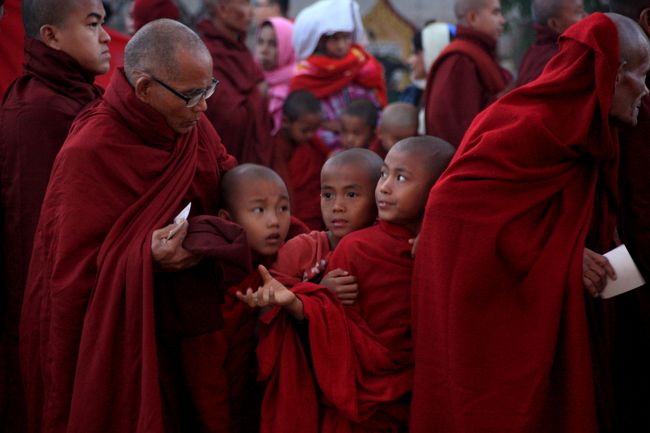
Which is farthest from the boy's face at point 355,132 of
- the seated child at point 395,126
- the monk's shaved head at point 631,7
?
the monk's shaved head at point 631,7

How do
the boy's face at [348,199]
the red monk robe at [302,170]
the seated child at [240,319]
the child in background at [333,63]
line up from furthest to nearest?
the child in background at [333,63], the red monk robe at [302,170], the boy's face at [348,199], the seated child at [240,319]

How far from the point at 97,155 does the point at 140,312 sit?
0.55m

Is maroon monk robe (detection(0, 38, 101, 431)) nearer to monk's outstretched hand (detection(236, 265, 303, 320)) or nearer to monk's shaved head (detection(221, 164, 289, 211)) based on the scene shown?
monk's shaved head (detection(221, 164, 289, 211))

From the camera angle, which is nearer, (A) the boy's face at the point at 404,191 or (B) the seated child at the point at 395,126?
(A) the boy's face at the point at 404,191

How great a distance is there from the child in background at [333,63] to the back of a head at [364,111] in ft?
0.76

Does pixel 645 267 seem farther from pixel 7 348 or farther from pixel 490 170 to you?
pixel 7 348

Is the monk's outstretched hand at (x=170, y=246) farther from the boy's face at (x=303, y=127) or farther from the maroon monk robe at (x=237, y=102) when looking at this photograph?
the boy's face at (x=303, y=127)

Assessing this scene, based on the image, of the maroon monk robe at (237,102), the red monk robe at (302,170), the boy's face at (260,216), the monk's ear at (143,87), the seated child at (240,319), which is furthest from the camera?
the red monk robe at (302,170)

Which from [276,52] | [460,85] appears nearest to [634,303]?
[460,85]

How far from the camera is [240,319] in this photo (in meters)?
3.52

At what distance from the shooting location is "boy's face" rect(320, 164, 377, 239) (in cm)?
361

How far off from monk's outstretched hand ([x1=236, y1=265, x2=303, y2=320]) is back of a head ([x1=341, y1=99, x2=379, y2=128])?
3.18m

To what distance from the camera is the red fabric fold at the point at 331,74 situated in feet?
22.0

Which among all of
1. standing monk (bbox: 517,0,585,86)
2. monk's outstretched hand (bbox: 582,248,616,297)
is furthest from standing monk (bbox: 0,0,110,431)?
standing monk (bbox: 517,0,585,86)
